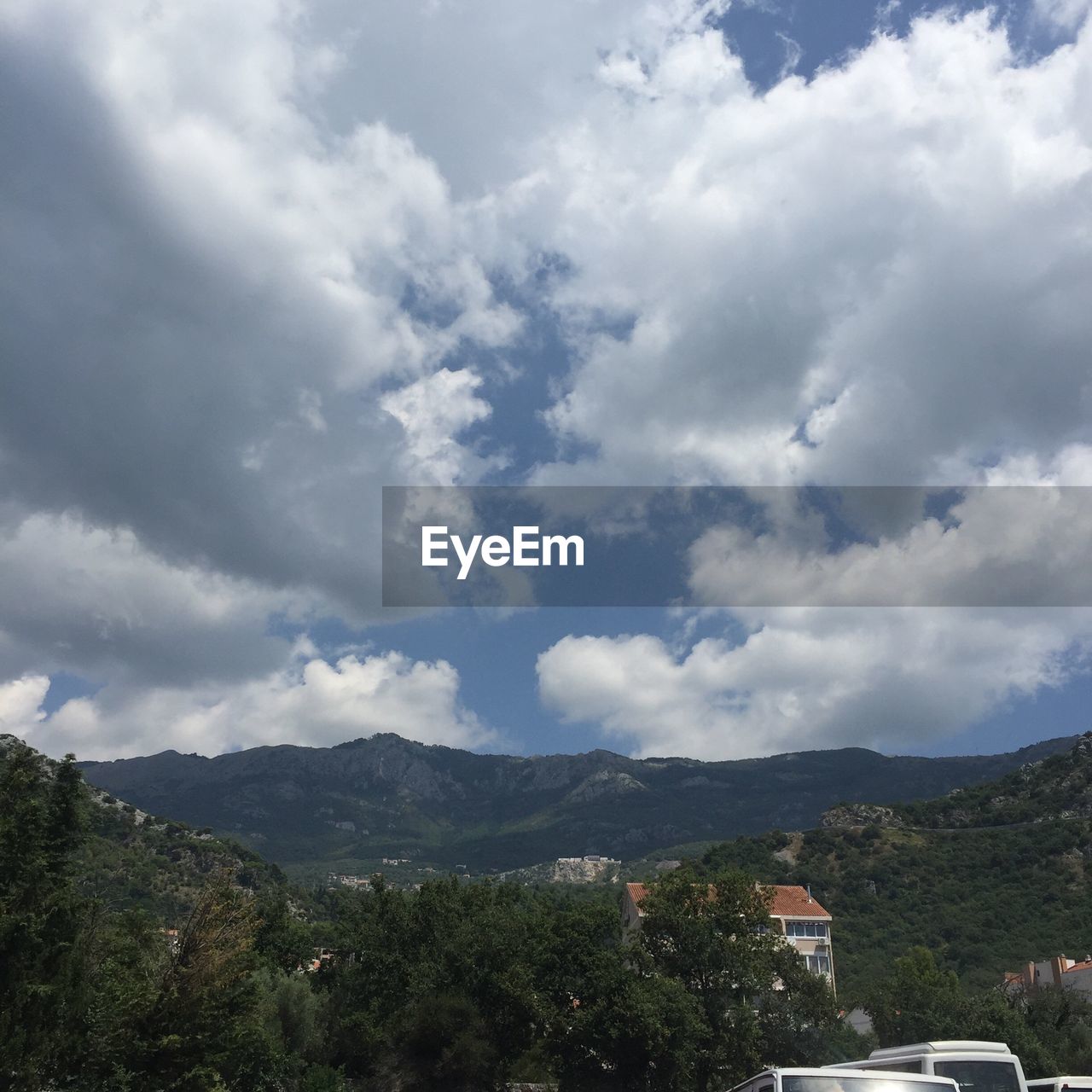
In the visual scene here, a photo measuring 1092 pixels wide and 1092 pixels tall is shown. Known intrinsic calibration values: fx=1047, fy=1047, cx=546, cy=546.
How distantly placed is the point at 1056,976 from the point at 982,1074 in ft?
214

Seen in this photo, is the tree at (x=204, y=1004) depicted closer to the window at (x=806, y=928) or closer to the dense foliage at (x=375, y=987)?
the dense foliage at (x=375, y=987)

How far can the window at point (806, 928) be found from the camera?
9431 cm

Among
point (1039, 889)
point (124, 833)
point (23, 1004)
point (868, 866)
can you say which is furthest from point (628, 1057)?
point (124, 833)

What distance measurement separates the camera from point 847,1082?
15.8 m

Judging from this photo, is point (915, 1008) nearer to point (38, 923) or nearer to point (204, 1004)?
point (204, 1004)

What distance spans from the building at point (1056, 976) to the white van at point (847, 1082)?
64.7 m

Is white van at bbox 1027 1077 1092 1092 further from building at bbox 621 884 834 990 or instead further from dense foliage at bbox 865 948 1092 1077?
building at bbox 621 884 834 990

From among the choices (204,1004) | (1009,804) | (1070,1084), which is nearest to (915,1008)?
(1070,1084)

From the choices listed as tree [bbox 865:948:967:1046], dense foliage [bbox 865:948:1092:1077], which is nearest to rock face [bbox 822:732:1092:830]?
dense foliage [bbox 865:948:1092:1077]

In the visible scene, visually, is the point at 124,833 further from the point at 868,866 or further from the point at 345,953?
the point at 868,866

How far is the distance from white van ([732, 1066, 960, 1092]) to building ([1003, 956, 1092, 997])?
6470 centimetres

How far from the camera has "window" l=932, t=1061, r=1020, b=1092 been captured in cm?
2123

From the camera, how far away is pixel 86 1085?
21828mm

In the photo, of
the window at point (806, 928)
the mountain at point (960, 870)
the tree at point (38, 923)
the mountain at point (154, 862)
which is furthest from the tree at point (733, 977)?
the window at point (806, 928)
